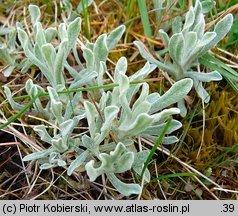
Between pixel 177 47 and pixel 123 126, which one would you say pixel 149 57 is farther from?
pixel 123 126

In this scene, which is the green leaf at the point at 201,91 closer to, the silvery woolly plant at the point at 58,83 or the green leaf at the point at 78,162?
the silvery woolly plant at the point at 58,83

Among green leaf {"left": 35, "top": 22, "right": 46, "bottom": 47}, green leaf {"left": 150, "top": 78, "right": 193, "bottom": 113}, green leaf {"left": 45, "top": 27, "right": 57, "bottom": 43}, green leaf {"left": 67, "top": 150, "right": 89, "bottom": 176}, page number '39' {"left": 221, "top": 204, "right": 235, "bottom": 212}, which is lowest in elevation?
page number '39' {"left": 221, "top": 204, "right": 235, "bottom": 212}

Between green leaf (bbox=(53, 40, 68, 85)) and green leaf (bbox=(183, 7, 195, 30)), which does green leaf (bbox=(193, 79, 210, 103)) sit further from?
green leaf (bbox=(53, 40, 68, 85))

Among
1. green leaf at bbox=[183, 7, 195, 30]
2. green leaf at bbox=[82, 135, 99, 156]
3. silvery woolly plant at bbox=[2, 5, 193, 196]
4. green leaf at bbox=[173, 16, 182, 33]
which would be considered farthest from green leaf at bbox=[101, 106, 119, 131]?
green leaf at bbox=[173, 16, 182, 33]

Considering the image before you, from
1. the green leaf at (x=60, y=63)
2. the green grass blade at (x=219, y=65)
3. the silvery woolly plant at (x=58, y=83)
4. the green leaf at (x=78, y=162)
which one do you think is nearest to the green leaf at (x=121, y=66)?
the silvery woolly plant at (x=58, y=83)

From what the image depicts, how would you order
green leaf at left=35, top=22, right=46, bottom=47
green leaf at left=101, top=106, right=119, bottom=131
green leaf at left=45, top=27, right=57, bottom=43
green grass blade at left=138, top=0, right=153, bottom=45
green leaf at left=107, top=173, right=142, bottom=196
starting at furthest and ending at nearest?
green grass blade at left=138, top=0, right=153, bottom=45 < green leaf at left=45, top=27, right=57, bottom=43 < green leaf at left=35, top=22, right=46, bottom=47 < green leaf at left=107, top=173, right=142, bottom=196 < green leaf at left=101, top=106, right=119, bottom=131

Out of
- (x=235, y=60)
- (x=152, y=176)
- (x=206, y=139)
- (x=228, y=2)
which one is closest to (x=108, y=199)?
(x=152, y=176)
